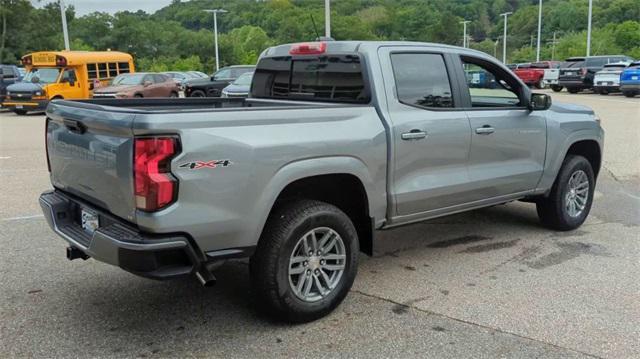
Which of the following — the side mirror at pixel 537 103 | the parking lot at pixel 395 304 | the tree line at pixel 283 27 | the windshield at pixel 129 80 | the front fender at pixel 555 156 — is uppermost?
the tree line at pixel 283 27

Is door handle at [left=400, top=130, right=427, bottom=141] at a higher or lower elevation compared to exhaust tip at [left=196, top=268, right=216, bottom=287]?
higher

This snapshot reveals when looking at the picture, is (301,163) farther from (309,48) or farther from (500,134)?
(500,134)

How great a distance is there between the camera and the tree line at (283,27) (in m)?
41.6

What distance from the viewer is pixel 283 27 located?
35688 mm

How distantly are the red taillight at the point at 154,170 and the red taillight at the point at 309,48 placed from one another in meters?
1.97

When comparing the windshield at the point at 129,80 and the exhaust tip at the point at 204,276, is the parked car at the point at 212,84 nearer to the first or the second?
the windshield at the point at 129,80

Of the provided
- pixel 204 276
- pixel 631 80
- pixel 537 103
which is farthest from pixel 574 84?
pixel 204 276

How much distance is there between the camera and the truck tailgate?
3.39 meters

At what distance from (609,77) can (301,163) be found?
2782cm

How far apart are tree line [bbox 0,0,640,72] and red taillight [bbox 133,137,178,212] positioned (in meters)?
28.1

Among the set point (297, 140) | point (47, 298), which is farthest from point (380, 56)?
point (47, 298)

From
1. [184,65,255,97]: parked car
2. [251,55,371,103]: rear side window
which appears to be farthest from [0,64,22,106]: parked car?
[251,55,371,103]: rear side window

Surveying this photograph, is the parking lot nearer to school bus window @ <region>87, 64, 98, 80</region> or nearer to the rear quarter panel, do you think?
the rear quarter panel

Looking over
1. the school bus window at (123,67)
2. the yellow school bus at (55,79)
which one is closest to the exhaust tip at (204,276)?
the yellow school bus at (55,79)
